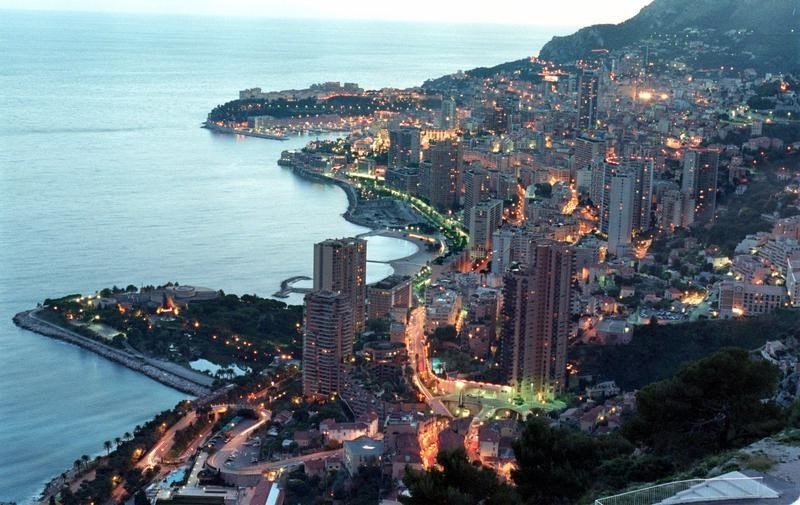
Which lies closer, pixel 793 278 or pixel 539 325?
pixel 539 325

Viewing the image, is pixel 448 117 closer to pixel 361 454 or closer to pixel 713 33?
pixel 713 33

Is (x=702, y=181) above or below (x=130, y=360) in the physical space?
above

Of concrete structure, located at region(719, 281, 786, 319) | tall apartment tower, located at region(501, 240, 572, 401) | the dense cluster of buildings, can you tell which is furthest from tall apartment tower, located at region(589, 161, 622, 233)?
tall apartment tower, located at region(501, 240, 572, 401)

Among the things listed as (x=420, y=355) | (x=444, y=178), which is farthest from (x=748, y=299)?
(x=444, y=178)

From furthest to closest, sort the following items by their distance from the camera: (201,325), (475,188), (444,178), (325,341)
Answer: (444,178), (475,188), (201,325), (325,341)

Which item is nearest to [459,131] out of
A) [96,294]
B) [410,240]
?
[410,240]

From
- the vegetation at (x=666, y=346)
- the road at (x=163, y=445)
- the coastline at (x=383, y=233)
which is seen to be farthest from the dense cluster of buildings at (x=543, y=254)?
the road at (x=163, y=445)
